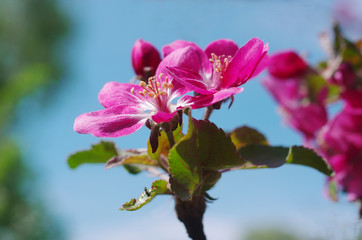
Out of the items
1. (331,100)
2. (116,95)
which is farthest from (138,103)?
(331,100)

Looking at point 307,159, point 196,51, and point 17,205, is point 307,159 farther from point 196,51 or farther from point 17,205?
point 17,205

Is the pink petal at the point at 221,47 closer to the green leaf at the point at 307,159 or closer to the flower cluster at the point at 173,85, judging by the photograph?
the flower cluster at the point at 173,85

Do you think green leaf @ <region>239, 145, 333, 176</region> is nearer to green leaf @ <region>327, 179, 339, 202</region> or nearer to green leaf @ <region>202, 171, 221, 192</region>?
green leaf @ <region>202, 171, 221, 192</region>

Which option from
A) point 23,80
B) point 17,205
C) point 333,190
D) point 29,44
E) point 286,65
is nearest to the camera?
point 333,190

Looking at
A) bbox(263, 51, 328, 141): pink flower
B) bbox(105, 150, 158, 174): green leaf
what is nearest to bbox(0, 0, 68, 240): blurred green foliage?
bbox(263, 51, 328, 141): pink flower

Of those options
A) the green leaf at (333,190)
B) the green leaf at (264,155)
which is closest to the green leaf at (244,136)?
the green leaf at (264,155)

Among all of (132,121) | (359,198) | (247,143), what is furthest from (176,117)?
(359,198)

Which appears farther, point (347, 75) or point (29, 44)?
point (29, 44)

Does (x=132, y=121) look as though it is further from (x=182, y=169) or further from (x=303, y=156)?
(x=303, y=156)
